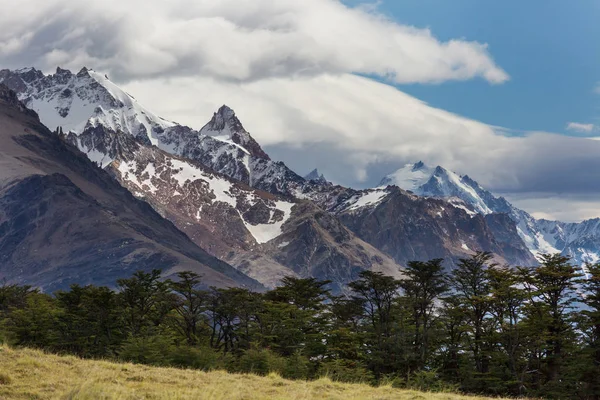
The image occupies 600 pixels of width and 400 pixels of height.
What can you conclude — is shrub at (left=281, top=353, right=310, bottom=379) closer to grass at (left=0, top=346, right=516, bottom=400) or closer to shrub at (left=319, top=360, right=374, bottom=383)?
shrub at (left=319, top=360, right=374, bottom=383)

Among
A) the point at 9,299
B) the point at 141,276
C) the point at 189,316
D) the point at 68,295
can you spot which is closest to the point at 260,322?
the point at 189,316

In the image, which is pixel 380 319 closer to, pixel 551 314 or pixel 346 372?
pixel 551 314

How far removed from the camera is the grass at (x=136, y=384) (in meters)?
26.2

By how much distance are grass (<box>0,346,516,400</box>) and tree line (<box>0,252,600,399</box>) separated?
83.6 ft

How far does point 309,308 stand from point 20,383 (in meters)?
67.4

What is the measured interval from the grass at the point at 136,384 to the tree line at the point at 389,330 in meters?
25.5

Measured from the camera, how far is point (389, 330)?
80812 millimetres

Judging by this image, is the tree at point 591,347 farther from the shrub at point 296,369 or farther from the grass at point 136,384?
the grass at point 136,384

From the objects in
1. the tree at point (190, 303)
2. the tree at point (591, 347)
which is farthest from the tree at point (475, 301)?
the tree at point (190, 303)

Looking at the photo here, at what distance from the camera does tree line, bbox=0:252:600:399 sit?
66.2m

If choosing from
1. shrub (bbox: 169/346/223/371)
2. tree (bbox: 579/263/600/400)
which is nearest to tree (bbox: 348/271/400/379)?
shrub (bbox: 169/346/223/371)

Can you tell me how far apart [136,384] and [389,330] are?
2152 inches

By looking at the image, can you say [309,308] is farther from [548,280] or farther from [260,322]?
[548,280]

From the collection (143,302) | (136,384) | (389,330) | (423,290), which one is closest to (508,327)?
(423,290)
